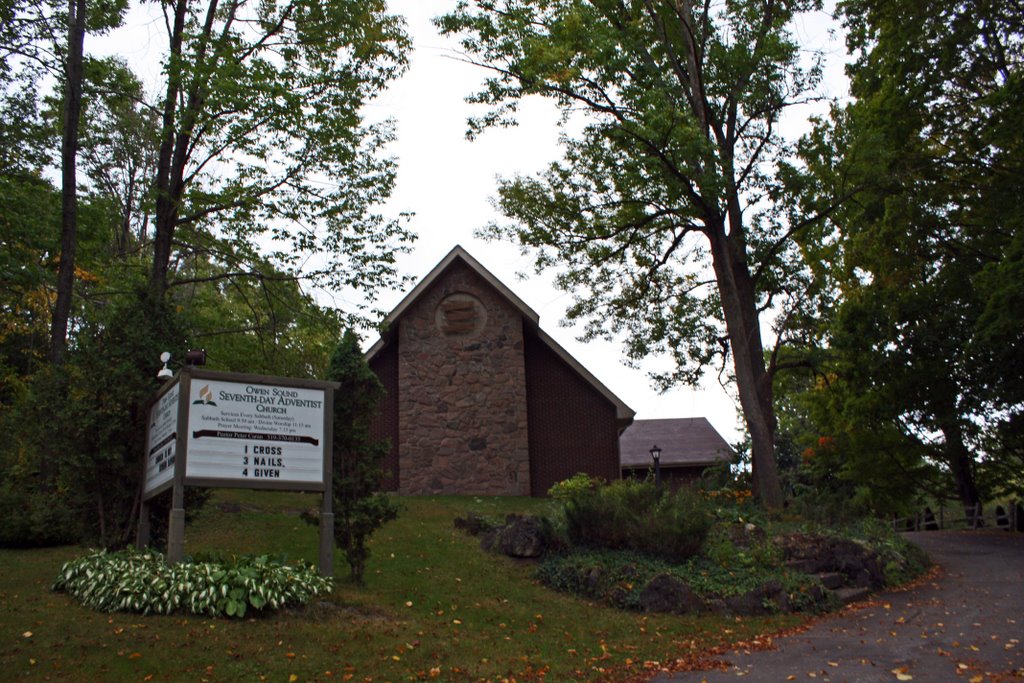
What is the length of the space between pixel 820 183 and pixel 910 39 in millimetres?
3867

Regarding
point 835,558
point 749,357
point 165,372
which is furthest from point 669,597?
point 749,357

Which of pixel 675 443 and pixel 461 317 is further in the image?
pixel 675 443

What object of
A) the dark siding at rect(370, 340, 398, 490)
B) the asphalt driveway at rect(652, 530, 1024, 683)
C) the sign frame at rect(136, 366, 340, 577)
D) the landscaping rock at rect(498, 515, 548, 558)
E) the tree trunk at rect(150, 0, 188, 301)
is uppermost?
the tree trunk at rect(150, 0, 188, 301)

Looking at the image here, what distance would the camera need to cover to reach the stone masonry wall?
75.3 ft

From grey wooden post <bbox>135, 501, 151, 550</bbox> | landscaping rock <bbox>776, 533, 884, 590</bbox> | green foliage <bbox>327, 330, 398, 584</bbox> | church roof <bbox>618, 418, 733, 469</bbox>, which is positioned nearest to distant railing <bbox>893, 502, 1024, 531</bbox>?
church roof <bbox>618, 418, 733, 469</bbox>

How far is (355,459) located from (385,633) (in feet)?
10.3

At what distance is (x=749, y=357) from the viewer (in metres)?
20.0

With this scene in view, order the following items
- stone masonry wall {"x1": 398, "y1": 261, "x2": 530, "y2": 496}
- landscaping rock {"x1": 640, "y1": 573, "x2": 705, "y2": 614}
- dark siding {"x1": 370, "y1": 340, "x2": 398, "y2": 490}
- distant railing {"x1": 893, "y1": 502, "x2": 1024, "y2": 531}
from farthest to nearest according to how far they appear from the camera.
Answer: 1. distant railing {"x1": 893, "y1": 502, "x2": 1024, "y2": 531}
2. dark siding {"x1": 370, "y1": 340, "x2": 398, "y2": 490}
3. stone masonry wall {"x1": 398, "y1": 261, "x2": 530, "y2": 496}
4. landscaping rock {"x1": 640, "y1": 573, "x2": 705, "y2": 614}

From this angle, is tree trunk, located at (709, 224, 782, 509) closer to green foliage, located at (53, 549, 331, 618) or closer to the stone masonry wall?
the stone masonry wall

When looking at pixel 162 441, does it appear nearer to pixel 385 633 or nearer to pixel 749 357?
pixel 385 633

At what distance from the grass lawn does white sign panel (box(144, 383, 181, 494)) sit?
1.75 m

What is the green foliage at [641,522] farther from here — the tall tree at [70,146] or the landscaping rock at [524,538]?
the tall tree at [70,146]

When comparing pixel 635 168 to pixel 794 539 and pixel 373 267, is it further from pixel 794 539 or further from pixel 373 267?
pixel 794 539

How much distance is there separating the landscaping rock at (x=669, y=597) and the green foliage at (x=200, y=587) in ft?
14.3
